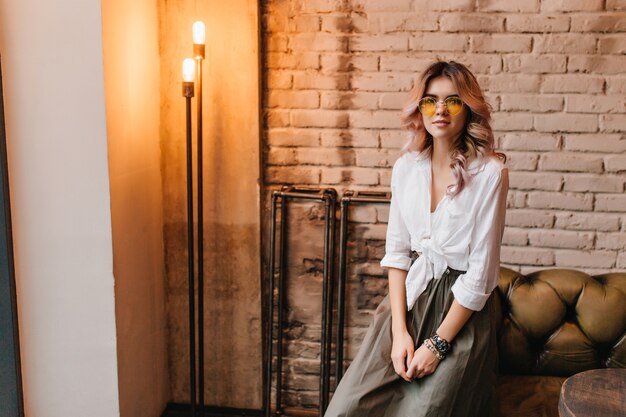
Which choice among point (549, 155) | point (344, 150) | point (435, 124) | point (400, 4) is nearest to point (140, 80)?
point (344, 150)

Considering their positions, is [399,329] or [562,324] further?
[562,324]

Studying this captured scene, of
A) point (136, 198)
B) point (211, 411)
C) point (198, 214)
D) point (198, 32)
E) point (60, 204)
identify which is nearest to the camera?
point (60, 204)

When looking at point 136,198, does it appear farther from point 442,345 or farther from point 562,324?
point 562,324

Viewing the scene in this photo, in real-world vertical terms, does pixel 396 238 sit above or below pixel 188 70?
below

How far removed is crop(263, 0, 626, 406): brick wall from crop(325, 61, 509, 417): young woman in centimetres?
73

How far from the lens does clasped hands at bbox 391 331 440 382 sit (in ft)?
6.81

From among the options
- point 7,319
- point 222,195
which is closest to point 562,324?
point 222,195

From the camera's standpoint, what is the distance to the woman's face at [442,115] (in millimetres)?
2096

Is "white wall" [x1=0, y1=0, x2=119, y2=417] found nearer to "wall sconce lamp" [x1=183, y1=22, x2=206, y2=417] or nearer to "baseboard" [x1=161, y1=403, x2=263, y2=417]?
"wall sconce lamp" [x1=183, y1=22, x2=206, y2=417]

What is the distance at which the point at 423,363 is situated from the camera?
6.80ft

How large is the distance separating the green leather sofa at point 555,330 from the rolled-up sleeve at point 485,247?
0.48 meters

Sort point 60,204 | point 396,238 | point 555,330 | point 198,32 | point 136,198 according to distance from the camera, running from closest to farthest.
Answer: point 396,238, point 555,330, point 60,204, point 198,32, point 136,198

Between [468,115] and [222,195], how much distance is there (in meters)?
1.33

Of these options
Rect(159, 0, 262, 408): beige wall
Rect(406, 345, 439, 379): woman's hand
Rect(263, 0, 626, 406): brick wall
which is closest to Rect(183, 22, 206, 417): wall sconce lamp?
Rect(159, 0, 262, 408): beige wall
